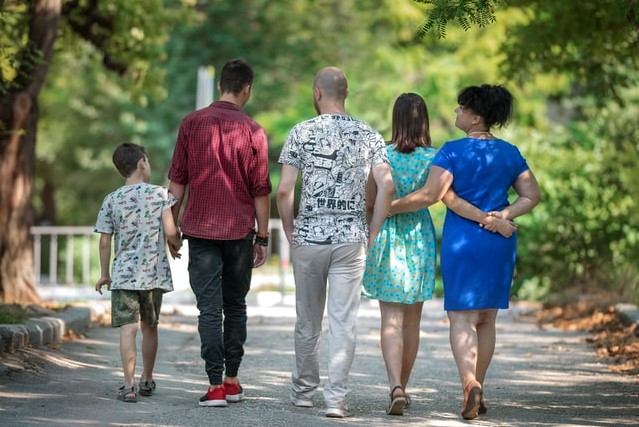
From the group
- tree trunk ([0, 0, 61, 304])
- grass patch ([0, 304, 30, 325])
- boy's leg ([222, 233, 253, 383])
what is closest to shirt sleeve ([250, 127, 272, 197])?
boy's leg ([222, 233, 253, 383])

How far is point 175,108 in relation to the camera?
116ft

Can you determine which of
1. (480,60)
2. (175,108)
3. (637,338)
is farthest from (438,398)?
(175,108)

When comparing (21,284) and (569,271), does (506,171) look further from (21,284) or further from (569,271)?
(569,271)

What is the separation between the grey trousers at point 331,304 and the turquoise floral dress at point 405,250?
21cm

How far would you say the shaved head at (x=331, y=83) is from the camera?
754 cm

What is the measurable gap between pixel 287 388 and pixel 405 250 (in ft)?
5.19

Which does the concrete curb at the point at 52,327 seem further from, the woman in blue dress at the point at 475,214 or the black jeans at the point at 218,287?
the woman in blue dress at the point at 475,214

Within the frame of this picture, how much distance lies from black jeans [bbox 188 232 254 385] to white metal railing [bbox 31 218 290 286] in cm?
1237

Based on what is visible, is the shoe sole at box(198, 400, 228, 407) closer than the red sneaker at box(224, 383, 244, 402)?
Yes

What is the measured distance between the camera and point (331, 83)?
7.54 meters

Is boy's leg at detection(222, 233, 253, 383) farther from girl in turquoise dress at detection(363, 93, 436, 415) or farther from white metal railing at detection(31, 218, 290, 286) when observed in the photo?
white metal railing at detection(31, 218, 290, 286)

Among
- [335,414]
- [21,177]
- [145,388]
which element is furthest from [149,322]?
[21,177]

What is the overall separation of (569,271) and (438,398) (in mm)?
9398

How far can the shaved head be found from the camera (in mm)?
7535
